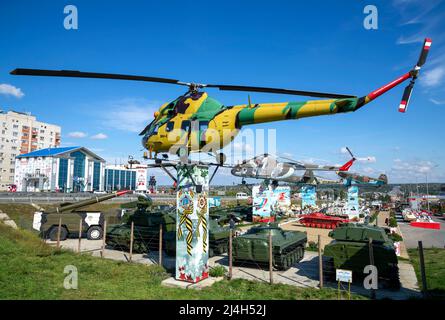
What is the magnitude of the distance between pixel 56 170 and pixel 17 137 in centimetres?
2421

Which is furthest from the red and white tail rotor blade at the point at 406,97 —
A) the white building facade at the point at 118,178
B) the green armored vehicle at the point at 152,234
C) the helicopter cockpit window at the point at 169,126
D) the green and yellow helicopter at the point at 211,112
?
the white building facade at the point at 118,178

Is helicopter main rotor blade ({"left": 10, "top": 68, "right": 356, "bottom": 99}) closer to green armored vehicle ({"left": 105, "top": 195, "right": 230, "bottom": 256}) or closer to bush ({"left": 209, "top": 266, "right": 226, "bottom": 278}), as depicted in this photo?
bush ({"left": 209, "top": 266, "right": 226, "bottom": 278})

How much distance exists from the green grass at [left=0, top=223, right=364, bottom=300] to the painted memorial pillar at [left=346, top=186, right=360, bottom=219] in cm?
2753

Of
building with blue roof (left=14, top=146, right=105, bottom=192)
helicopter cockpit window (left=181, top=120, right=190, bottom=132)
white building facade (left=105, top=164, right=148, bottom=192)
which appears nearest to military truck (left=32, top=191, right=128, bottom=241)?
helicopter cockpit window (left=181, top=120, right=190, bottom=132)

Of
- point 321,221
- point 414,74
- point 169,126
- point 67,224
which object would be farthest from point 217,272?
point 321,221

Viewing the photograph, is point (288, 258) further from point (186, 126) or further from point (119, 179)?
point (119, 179)

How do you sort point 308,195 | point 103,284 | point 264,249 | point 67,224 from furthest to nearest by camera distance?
point 308,195 < point 67,224 < point 264,249 < point 103,284

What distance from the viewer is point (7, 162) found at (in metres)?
77.7

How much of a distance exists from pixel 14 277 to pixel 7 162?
272 ft

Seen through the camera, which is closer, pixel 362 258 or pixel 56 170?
pixel 362 258

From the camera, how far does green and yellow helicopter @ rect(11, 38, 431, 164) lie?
7.66 m

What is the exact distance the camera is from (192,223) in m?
10.7
